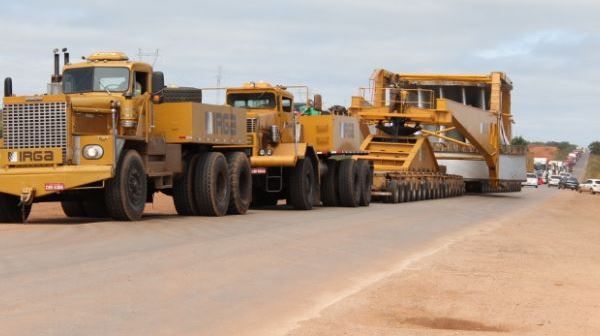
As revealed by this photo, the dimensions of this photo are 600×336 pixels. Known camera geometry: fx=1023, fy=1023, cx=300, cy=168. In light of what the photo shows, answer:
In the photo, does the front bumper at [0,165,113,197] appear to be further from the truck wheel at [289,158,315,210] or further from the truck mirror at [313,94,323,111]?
the truck mirror at [313,94,323,111]

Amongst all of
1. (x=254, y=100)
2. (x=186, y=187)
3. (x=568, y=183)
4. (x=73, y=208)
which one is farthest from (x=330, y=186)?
(x=568, y=183)

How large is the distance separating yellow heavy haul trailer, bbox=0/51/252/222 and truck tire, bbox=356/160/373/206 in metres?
7.98

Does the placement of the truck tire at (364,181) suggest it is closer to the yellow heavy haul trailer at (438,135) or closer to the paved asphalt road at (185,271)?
the yellow heavy haul trailer at (438,135)

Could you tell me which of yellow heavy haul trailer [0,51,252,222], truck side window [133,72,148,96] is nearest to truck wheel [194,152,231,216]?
yellow heavy haul trailer [0,51,252,222]

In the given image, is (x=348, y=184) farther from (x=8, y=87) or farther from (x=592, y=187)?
(x=592, y=187)

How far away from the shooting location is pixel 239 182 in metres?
23.6

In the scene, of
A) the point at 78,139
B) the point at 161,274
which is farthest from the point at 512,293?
the point at 78,139

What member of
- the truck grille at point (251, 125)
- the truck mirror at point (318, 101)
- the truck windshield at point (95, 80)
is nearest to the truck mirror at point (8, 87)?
the truck windshield at point (95, 80)

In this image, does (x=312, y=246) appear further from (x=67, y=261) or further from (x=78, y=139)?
(x=78, y=139)

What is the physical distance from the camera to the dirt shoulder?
28.5 ft

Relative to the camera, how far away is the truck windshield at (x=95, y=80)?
2008cm

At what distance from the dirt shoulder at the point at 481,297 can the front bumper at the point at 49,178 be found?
21.3 feet

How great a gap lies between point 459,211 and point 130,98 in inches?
491

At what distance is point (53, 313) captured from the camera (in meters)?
8.72
